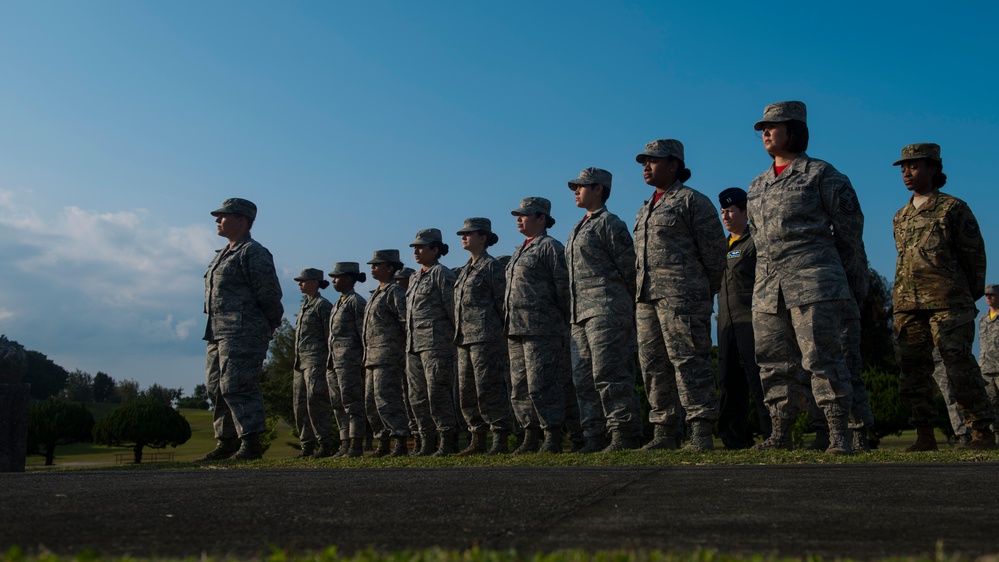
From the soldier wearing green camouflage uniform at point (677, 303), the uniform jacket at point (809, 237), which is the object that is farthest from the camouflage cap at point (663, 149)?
the uniform jacket at point (809, 237)

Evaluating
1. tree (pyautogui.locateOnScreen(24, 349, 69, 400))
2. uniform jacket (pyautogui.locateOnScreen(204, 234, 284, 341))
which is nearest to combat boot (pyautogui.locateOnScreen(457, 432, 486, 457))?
uniform jacket (pyautogui.locateOnScreen(204, 234, 284, 341))

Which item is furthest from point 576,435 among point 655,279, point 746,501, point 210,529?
point 210,529

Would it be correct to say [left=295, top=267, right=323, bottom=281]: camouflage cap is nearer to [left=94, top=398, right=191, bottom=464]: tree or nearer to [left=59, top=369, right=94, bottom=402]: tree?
[left=94, top=398, right=191, bottom=464]: tree

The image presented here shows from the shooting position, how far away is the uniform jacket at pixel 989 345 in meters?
14.3

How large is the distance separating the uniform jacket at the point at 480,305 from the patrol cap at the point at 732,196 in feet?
8.97

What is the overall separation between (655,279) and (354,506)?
4.78 meters

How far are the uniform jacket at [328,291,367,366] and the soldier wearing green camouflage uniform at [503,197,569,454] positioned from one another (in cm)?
352

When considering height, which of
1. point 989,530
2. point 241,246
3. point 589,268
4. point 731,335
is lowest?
point 989,530

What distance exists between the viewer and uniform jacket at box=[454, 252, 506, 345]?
35.6 feet

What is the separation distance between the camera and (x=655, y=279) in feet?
25.6

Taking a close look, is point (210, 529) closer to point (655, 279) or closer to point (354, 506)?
point (354, 506)

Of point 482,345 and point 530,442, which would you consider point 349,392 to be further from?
point 530,442

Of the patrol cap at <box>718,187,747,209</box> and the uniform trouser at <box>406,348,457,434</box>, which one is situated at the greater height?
the patrol cap at <box>718,187,747,209</box>

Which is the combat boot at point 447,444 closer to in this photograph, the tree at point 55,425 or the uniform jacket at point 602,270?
the uniform jacket at point 602,270
